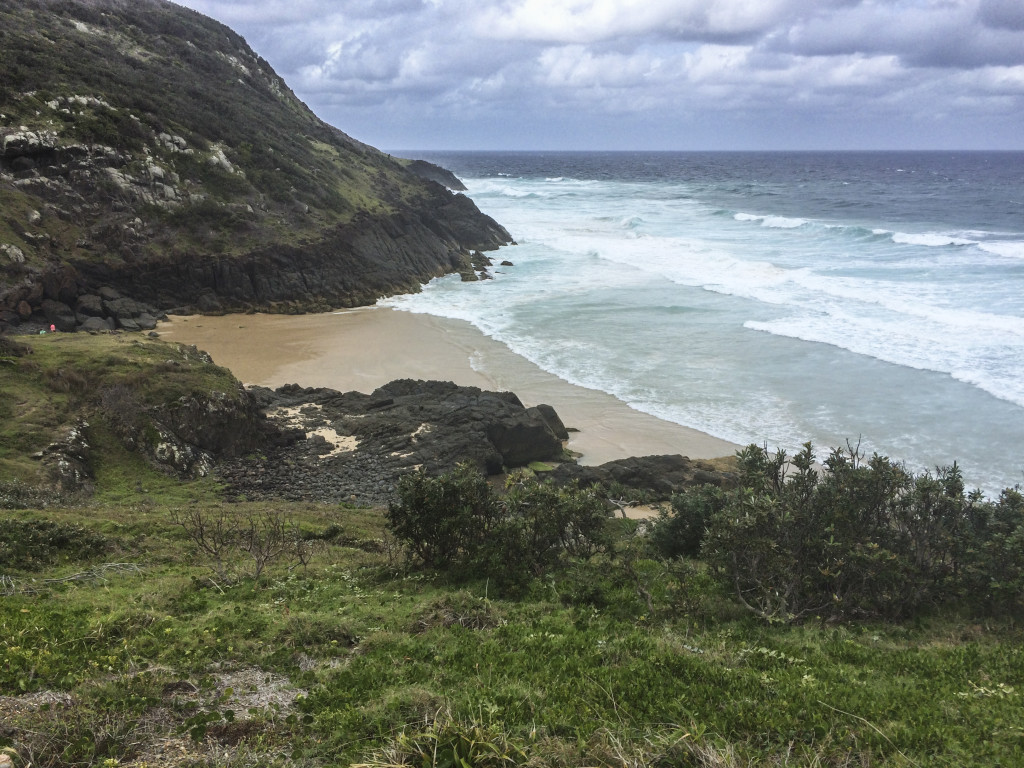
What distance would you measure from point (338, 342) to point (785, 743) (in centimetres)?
3083

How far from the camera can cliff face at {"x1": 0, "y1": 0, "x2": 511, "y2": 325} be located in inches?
1409

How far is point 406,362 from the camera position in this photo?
31.7 metres

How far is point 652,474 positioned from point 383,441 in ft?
26.7

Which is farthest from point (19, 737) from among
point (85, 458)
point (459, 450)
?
point (459, 450)

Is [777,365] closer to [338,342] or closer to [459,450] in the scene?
[459,450]

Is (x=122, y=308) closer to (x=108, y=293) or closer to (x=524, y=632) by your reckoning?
(x=108, y=293)

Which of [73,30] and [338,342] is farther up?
[73,30]

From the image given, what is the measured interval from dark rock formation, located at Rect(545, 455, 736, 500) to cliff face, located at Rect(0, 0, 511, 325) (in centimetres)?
2469

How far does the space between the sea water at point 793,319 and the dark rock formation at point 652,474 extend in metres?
3.79

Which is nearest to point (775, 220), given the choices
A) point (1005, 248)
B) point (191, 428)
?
point (1005, 248)

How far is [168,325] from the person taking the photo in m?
36.1

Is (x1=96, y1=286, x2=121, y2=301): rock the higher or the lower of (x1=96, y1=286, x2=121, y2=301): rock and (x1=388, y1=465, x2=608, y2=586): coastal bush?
the higher

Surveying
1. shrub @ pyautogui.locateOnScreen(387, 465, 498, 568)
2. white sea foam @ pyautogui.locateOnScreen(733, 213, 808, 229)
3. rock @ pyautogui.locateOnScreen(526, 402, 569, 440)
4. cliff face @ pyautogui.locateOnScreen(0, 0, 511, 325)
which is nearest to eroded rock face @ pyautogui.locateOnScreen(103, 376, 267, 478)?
rock @ pyautogui.locateOnScreen(526, 402, 569, 440)

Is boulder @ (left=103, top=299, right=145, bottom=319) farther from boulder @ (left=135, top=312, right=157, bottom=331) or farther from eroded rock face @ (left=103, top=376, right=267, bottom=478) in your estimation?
eroded rock face @ (left=103, top=376, right=267, bottom=478)
